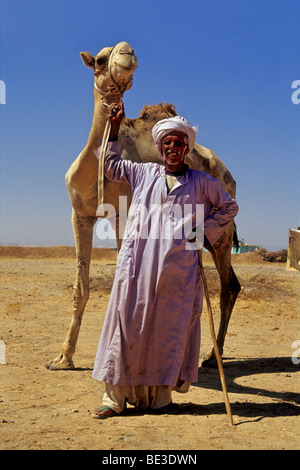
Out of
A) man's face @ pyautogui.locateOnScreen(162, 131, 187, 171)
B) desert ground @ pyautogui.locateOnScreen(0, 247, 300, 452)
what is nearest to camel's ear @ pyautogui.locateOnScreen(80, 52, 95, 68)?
man's face @ pyautogui.locateOnScreen(162, 131, 187, 171)

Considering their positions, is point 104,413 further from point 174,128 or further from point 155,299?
point 174,128

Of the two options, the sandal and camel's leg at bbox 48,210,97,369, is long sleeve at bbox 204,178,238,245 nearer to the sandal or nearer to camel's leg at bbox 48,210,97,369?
the sandal

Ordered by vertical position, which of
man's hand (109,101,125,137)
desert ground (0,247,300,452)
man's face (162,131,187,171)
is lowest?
desert ground (0,247,300,452)

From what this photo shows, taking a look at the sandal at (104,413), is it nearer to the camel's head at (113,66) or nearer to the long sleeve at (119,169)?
the long sleeve at (119,169)

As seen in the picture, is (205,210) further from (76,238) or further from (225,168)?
(225,168)

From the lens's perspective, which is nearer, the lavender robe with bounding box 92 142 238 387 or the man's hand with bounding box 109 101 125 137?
the lavender robe with bounding box 92 142 238 387

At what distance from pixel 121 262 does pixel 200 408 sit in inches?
58.2

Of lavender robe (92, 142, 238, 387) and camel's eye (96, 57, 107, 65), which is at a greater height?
camel's eye (96, 57, 107, 65)

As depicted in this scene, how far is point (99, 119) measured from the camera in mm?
5504

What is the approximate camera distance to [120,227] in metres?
5.61

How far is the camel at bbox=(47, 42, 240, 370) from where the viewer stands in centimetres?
538

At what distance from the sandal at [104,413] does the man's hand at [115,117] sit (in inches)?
90.1

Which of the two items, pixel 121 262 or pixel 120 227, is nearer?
pixel 121 262
